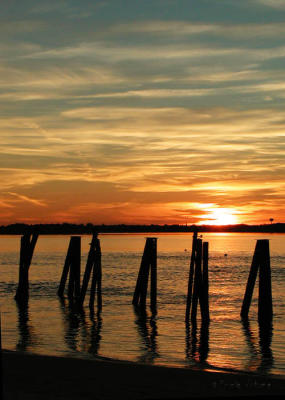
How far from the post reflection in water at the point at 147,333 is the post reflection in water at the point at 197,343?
3.31 feet

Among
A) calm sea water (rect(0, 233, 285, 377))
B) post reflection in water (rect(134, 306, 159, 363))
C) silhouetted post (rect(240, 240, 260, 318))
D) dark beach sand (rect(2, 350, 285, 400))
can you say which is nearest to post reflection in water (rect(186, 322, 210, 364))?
calm sea water (rect(0, 233, 285, 377))

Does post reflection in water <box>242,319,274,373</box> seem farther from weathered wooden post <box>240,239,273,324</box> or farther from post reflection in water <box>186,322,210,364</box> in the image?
post reflection in water <box>186,322,210,364</box>

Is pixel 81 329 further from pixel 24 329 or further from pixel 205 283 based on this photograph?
pixel 205 283

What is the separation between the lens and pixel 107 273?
51969mm

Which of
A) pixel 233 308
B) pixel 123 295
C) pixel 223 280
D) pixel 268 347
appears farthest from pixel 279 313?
pixel 223 280

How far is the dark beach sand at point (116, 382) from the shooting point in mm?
9234

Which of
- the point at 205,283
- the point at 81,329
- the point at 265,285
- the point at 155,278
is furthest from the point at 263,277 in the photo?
the point at 81,329

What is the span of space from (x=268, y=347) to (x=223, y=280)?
27332mm

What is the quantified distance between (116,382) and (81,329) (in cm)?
1169

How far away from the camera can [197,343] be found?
18.6 metres

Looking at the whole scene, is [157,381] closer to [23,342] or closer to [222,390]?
[222,390]

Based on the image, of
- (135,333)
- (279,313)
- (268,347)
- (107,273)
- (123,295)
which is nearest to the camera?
(268,347)

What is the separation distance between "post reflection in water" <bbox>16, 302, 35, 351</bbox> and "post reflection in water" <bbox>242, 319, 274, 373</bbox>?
655 centimetres

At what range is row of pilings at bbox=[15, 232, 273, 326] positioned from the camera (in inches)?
870
